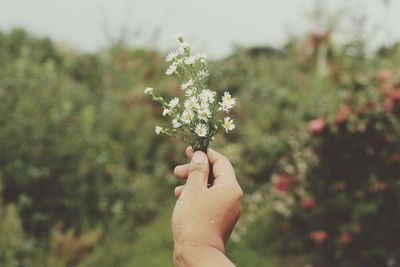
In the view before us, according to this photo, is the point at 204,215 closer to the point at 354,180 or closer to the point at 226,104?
the point at 226,104

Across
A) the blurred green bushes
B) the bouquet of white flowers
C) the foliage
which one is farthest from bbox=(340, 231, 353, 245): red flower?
the bouquet of white flowers

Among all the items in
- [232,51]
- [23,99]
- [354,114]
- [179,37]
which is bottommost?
[179,37]

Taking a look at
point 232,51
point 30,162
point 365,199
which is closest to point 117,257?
point 30,162

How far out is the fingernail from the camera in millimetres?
1510

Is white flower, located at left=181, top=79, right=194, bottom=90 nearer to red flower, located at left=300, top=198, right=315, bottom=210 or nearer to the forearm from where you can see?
the forearm

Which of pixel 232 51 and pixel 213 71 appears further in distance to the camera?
pixel 232 51

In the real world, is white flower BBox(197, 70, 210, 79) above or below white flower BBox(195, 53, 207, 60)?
below

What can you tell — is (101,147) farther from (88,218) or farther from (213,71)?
(213,71)

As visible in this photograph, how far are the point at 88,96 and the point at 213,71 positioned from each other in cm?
212

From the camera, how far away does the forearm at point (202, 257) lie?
129 cm

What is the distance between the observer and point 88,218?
18.9 feet

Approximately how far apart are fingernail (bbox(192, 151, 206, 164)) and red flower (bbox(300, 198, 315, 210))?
135 inches

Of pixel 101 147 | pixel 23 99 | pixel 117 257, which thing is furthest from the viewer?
pixel 101 147

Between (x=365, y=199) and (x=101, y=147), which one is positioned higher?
(x=101, y=147)
